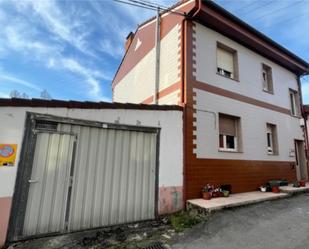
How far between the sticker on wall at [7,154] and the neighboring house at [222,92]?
4.43 meters

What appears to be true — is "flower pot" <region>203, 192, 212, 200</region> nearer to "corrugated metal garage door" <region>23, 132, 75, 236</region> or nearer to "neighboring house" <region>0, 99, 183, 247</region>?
"neighboring house" <region>0, 99, 183, 247</region>

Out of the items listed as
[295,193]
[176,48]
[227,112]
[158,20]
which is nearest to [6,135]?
[176,48]

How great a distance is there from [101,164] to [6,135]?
2.10 metres

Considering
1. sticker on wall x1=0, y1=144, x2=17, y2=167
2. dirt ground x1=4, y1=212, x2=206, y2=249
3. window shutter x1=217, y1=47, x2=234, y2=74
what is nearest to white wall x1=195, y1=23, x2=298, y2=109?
window shutter x1=217, y1=47, x2=234, y2=74

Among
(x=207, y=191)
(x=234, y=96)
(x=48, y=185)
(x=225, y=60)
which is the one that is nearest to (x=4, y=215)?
(x=48, y=185)

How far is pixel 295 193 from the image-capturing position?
26.4ft

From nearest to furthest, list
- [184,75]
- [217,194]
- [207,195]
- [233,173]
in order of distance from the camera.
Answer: [207,195]
[217,194]
[184,75]
[233,173]

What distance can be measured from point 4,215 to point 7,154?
3.89ft

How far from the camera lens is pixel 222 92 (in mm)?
8234

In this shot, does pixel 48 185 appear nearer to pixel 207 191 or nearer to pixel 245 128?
Answer: pixel 207 191

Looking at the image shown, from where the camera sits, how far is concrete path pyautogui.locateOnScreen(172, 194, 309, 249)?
418cm

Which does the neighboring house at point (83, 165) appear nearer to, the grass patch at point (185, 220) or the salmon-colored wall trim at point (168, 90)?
the grass patch at point (185, 220)

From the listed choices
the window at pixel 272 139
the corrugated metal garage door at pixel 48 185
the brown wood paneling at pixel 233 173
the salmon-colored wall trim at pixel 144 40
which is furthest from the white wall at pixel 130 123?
the window at pixel 272 139

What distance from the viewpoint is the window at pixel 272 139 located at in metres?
9.87
